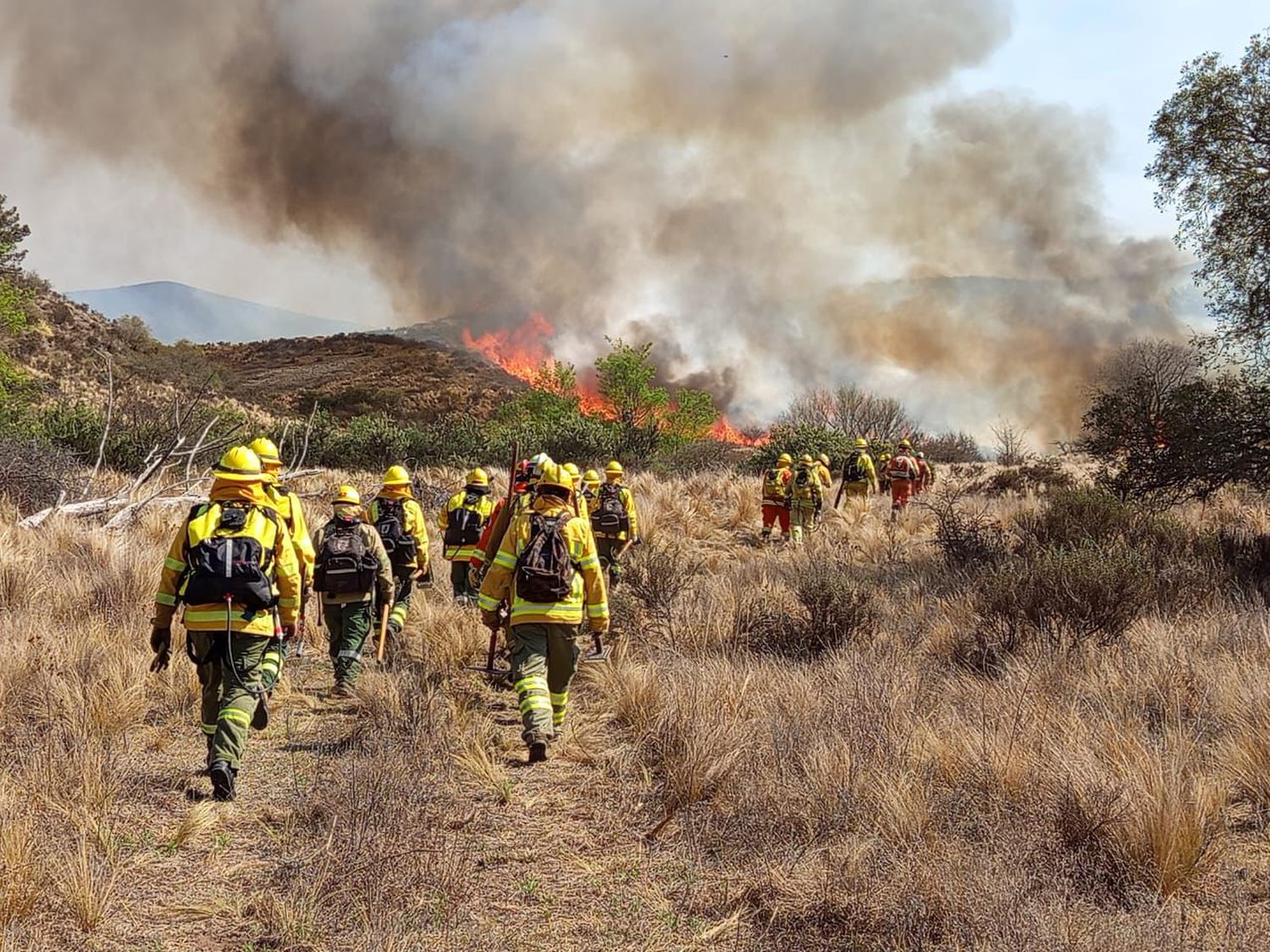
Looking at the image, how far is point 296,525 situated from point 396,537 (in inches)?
78.5

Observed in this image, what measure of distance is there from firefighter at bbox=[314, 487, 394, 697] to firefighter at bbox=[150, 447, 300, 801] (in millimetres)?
1380

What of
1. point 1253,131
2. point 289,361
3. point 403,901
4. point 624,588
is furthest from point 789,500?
point 289,361

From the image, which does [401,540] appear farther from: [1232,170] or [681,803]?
[1232,170]

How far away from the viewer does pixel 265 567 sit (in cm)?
421

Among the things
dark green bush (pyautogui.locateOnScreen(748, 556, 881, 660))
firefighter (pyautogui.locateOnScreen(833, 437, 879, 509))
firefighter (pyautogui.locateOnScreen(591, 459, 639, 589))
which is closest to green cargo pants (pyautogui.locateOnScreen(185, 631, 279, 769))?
dark green bush (pyautogui.locateOnScreen(748, 556, 881, 660))

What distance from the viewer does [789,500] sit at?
13055mm

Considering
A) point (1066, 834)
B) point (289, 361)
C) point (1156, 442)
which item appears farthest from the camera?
point (289, 361)

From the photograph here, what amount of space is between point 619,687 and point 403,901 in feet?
8.58

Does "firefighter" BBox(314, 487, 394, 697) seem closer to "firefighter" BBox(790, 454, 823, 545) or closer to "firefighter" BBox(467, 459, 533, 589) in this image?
"firefighter" BBox(467, 459, 533, 589)

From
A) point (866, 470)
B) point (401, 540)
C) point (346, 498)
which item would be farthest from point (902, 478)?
point (346, 498)

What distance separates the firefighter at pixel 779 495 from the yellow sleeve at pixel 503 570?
8.39 m

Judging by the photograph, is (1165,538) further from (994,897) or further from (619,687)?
(994,897)

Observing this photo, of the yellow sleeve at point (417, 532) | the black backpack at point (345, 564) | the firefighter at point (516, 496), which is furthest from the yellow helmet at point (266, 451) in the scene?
the firefighter at point (516, 496)

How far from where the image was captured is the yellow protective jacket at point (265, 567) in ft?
13.6
